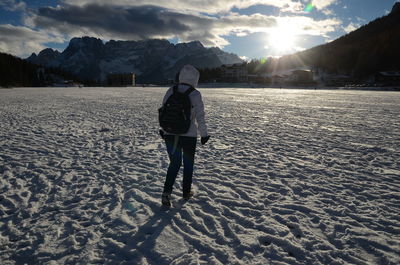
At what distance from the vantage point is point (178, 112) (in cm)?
356

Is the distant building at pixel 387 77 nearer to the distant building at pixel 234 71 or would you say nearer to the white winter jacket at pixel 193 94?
the distant building at pixel 234 71

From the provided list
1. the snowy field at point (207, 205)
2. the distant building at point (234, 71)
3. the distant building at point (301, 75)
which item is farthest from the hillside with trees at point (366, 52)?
the snowy field at point (207, 205)

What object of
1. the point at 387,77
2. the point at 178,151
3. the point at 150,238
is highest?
the point at 387,77

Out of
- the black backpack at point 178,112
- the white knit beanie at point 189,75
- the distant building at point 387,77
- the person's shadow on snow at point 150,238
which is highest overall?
the distant building at point 387,77

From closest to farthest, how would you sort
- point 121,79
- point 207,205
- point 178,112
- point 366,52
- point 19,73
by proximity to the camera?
1. point 178,112
2. point 207,205
3. point 19,73
4. point 366,52
5. point 121,79

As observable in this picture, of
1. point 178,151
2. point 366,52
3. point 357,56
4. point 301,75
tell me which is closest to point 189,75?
point 178,151

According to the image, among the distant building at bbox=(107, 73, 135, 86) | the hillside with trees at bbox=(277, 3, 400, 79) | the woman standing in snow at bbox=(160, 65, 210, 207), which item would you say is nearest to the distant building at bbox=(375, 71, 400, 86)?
the hillside with trees at bbox=(277, 3, 400, 79)

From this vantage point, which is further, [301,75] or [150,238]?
[301,75]

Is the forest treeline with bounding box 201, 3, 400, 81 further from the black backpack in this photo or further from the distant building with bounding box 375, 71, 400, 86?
the black backpack

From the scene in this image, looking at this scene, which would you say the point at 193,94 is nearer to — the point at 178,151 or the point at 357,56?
the point at 178,151

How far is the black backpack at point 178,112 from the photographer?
3.56 metres

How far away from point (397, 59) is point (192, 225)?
430 feet

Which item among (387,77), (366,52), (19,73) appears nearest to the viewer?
(387,77)

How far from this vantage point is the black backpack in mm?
3562
